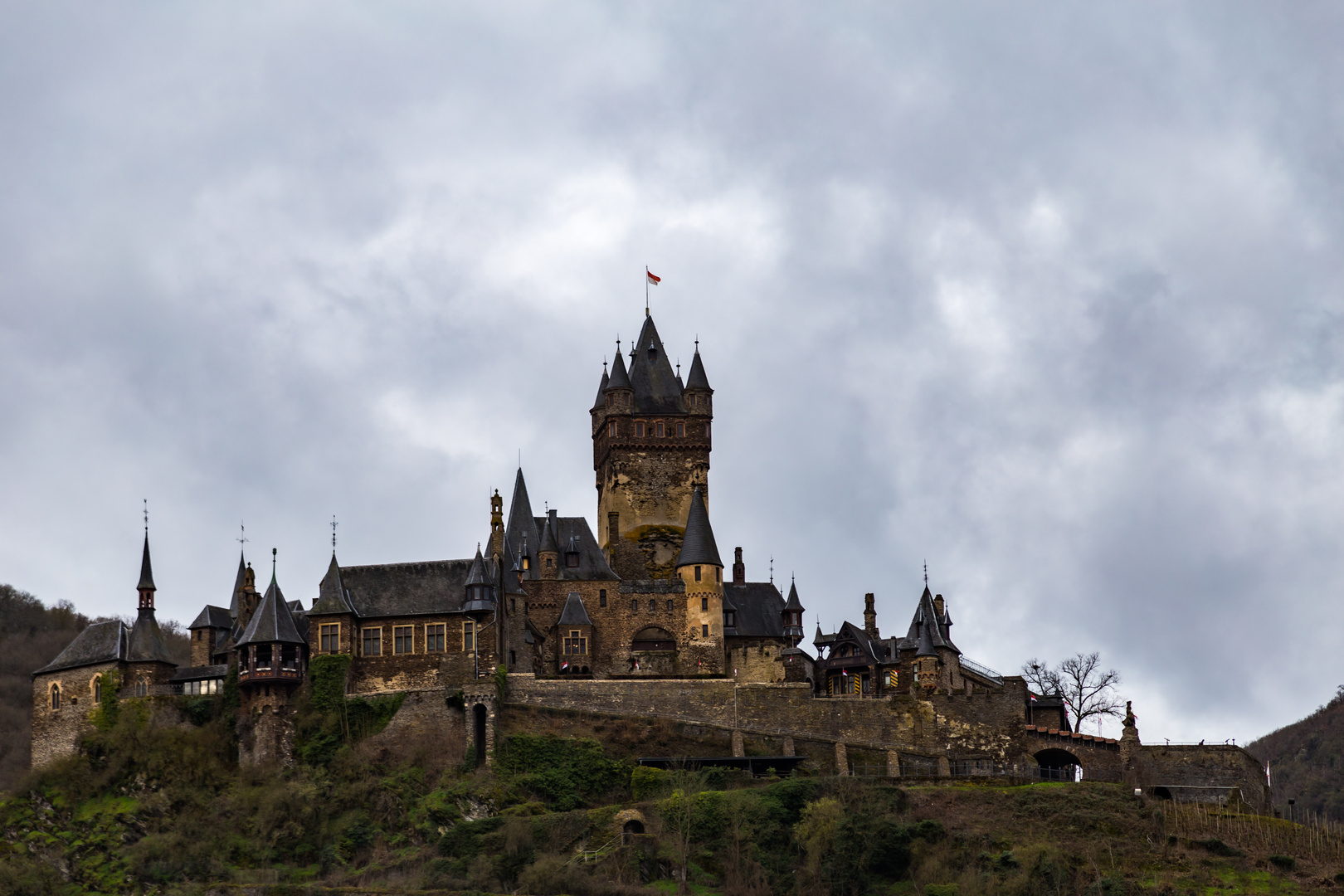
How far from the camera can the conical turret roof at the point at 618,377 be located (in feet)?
333

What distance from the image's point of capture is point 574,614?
294ft

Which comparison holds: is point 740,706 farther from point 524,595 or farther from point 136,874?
point 136,874

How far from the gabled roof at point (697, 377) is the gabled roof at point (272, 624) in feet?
92.4

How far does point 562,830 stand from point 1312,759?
179ft

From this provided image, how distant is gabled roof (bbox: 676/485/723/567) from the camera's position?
91375 millimetres

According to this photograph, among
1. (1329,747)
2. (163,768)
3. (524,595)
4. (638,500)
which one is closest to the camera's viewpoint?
(163,768)

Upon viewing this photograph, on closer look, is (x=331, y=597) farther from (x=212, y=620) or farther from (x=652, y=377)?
(x=652, y=377)

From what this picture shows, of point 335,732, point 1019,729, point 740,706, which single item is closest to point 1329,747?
point 1019,729

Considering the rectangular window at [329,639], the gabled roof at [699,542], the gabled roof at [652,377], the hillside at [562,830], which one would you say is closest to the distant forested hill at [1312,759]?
the hillside at [562,830]

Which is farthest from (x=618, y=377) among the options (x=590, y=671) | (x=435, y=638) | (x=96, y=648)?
(x=96, y=648)

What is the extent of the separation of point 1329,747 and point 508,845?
187 feet

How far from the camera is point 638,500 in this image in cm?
9906

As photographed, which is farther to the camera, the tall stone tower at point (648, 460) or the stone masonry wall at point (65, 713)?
the tall stone tower at point (648, 460)

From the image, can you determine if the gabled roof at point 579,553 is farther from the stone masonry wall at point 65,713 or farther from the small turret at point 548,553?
the stone masonry wall at point 65,713
